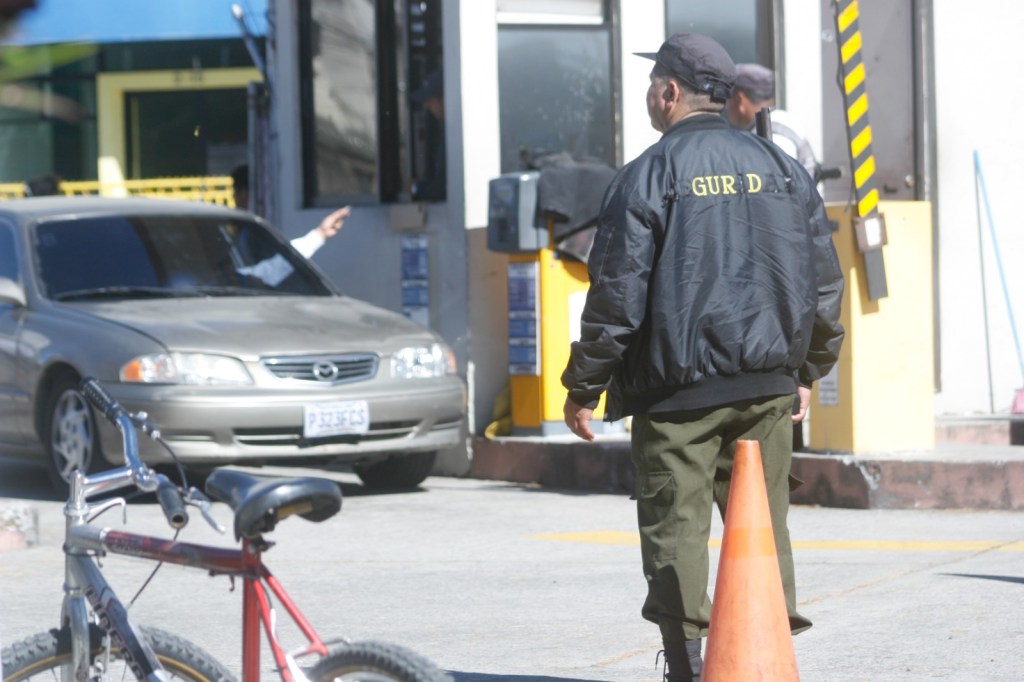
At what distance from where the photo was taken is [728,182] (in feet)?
14.1

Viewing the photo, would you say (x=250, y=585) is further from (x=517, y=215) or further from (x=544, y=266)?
(x=544, y=266)

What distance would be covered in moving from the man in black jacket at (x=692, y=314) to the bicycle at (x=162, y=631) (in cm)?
131

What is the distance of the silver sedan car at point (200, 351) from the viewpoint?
8898 millimetres

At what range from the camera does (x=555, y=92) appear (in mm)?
10906

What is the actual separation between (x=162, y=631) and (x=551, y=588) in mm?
3569

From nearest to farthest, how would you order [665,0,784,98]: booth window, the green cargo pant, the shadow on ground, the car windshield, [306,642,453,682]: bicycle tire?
[306,642,453,682]: bicycle tire → the green cargo pant → the shadow on ground → the car windshield → [665,0,784,98]: booth window

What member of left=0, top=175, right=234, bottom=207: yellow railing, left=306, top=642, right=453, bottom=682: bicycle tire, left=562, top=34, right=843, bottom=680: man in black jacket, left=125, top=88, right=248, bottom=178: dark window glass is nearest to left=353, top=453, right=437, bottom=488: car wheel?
left=562, top=34, right=843, bottom=680: man in black jacket

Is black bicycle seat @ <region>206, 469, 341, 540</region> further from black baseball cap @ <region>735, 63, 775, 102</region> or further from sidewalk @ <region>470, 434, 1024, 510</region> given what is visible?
sidewalk @ <region>470, 434, 1024, 510</region>

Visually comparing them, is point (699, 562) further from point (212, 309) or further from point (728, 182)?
point (212, 309)

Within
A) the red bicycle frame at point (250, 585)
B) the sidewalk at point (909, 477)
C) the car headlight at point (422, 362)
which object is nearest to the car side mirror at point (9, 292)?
the car headlight at point (422, 362)

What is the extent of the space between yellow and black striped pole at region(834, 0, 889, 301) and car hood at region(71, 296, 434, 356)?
7.97 feet

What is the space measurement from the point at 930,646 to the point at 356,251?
6.86m

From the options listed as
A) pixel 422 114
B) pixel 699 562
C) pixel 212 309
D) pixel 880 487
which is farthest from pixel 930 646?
pixel 422 114

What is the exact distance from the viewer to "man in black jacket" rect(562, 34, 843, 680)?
4.25 meters
